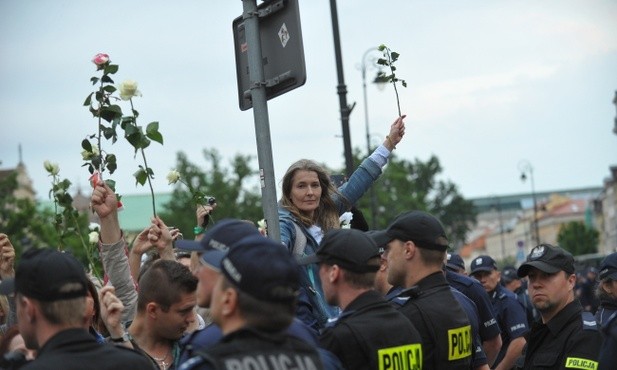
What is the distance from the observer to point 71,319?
5.06 m

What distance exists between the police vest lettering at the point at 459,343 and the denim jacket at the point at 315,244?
0.82 metres

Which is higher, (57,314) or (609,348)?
(57,314)

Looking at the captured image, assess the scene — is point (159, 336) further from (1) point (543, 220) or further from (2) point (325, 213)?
(1) point (543, 220)

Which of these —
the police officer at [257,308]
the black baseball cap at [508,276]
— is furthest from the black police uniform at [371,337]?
the black baseball cap at [508,276]

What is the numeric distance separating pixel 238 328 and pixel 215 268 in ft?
2.05

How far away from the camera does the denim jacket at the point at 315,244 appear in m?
7.75

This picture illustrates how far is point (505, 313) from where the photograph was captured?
13359 mm

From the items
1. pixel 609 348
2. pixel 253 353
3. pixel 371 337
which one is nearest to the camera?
pixel 253 353

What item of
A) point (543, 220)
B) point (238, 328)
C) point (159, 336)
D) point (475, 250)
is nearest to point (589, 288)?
point (159, 336)

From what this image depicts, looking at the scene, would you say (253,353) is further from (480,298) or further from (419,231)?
(480,298)

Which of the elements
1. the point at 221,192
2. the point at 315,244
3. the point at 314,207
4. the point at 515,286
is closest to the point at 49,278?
the point at 315,244

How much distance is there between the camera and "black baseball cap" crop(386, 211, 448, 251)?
7500 mm

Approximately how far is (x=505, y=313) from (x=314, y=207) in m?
5.59

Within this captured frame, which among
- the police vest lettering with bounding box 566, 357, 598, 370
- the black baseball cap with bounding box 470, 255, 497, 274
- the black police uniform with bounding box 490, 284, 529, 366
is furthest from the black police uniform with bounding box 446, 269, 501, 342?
the black baseball cap with bounding box 470, 255, 497, 274
